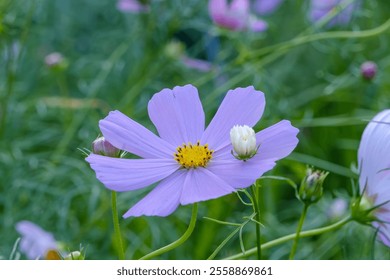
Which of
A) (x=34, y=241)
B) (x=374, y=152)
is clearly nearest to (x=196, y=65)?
(x=34, y=241)

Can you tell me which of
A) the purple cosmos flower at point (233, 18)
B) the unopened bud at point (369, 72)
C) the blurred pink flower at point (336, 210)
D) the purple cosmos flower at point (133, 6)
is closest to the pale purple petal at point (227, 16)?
the purple cosmos flower at point (233, 18)

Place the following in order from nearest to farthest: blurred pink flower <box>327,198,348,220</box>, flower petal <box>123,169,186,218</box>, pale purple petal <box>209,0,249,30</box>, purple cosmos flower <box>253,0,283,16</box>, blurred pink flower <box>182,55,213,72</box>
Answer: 1. flower petal <box>123,169,186,218</box>
2. blurred pink flower <box>327,198,348,220</box>
3. pale purple petal <box>209,0,249,30</box>
4. blurred pink flower <box>182,55,213,72</box>
5. purple cosmos flower <box>253,0,283,16</box>

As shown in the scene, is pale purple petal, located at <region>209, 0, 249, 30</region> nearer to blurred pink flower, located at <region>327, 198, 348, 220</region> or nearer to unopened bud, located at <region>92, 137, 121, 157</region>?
blurred pink flower, located at <region>327, 198, 348, 220</region>

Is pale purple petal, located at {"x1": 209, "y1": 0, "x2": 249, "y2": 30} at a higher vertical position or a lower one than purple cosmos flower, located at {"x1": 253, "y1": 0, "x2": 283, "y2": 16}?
lower

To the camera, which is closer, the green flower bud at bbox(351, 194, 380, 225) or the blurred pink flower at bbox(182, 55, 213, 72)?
the green flower bud at bbox(351, 194, 380, 225)

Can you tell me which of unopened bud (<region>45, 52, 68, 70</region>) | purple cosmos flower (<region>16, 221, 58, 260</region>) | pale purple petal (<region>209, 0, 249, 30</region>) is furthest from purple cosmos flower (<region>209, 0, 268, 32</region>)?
purple cosmos flower (<region>16, 221, 58, 260</region>)

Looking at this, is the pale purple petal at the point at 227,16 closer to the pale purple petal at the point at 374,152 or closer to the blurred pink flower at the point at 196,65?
the blurred pink flower at the point at 196,65
